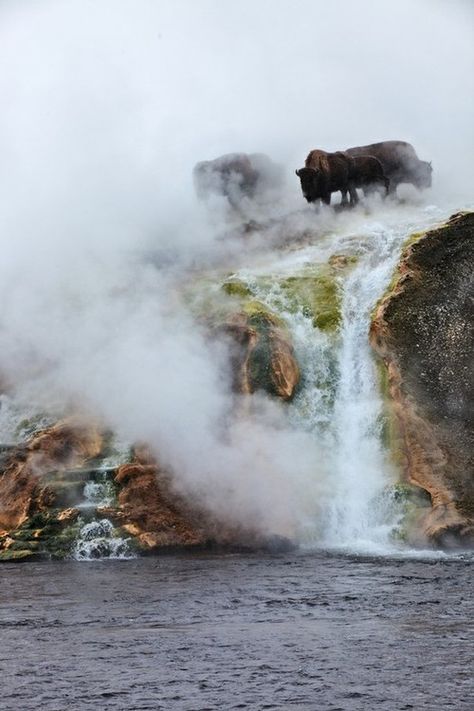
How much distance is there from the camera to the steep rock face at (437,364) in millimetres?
14367

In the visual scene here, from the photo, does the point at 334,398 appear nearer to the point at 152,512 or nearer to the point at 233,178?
the point at 152,512

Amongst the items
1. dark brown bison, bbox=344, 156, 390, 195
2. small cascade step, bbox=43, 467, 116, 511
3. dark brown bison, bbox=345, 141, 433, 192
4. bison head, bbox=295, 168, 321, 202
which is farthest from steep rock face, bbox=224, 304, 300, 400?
dark brown bison, bbox=345, 141, 433, 192

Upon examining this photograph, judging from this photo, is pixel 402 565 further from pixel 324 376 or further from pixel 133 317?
pixel 133 317

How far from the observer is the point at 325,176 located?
80.6 feet

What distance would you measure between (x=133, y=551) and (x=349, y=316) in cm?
574

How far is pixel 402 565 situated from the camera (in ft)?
41.1

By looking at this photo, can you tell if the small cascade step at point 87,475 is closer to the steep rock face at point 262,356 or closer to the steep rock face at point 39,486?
the steep rock face at point 39,486

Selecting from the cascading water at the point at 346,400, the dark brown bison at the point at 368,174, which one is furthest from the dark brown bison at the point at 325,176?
the cascading water at the point at 346,400

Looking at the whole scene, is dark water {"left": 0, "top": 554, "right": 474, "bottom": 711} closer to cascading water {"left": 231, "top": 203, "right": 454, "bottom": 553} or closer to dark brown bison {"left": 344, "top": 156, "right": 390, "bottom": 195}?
cascading water {"left": 231, "top": 203, "right": 454, "bottom": 553}

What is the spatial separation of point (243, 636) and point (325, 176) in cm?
1635

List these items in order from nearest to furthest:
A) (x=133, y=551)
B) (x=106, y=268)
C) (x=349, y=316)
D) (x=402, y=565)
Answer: (x=402, y=565) < (x=133, y=551) < (x=349, y=316) < (x=106, y=268)

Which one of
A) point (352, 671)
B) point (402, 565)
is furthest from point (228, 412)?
point (352, 671)

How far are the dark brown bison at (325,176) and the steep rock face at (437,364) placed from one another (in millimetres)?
6833

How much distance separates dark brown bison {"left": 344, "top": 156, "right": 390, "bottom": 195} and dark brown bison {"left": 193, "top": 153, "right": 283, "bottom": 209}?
110 inches
